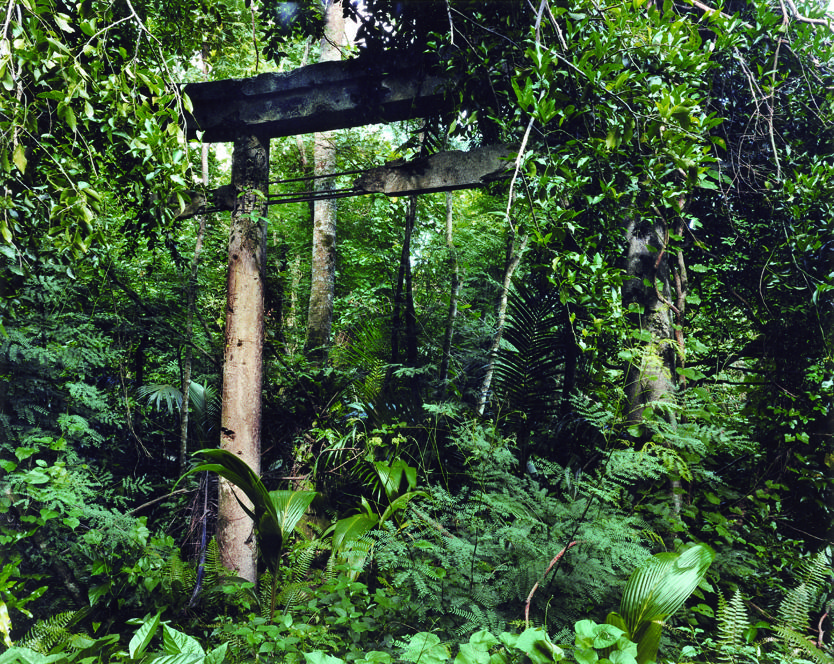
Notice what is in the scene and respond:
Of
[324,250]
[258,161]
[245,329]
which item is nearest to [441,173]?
[258,161]

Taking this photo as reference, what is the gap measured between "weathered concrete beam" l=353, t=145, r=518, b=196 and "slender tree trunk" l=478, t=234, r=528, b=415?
42cm

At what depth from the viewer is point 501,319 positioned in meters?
4.62

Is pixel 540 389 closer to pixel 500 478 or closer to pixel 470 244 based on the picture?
pixel 500 478

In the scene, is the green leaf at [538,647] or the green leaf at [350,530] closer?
the green leaf at [538,647]

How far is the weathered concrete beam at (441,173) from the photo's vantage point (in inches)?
102

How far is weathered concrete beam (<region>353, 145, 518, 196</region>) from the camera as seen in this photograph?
259cm

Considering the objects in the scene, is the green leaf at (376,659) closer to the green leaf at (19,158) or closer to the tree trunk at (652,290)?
the tree trunk at (652,290)

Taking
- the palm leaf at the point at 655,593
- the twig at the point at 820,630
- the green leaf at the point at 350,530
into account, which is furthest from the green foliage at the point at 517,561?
the twig at the point at 820,630

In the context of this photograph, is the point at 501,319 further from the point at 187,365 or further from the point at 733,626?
the point at 733,626

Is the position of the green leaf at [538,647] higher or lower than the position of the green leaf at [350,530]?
higher

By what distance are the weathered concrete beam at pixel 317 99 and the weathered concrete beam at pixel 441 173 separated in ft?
1.21

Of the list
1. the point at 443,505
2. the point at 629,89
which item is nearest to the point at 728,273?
the point at 629,89

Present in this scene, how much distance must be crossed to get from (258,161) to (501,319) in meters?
2.63

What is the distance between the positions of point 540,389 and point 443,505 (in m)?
1.01
